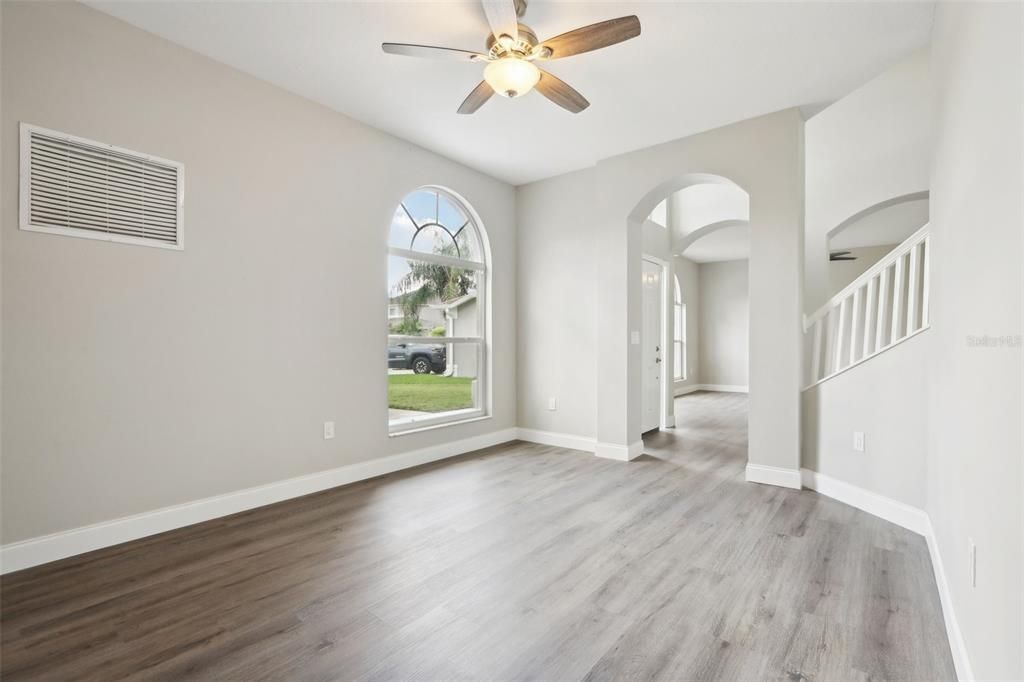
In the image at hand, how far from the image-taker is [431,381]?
4695 millimetres

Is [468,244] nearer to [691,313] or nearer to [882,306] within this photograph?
[882,306]

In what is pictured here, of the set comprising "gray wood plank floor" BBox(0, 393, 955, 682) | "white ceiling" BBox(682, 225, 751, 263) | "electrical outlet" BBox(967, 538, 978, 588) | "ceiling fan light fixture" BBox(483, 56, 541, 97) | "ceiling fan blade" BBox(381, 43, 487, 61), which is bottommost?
"gray wood plank floor" BBox(0, 393, 955, 682)

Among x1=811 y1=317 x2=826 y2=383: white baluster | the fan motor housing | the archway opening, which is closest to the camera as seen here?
the fan motor housing

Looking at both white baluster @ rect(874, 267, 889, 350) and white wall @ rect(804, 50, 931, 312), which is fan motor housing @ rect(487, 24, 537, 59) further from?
white wall @ rect(804, 50, 931, 312)

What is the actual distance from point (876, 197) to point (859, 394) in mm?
2724

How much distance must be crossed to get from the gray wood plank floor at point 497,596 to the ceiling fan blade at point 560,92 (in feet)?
8.60

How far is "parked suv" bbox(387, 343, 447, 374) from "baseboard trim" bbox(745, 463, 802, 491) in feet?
9.59

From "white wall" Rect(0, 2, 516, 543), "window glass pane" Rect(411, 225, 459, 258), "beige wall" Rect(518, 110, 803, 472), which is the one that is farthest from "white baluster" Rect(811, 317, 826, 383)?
"white wall" Rect(0, 2, 516, 543)

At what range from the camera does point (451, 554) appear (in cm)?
252

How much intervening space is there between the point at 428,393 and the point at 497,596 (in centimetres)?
276

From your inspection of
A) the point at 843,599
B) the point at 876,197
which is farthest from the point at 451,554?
the point at 876,197

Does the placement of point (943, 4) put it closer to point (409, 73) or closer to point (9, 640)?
point (409, 73)

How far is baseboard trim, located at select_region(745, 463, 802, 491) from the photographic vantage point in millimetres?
3617

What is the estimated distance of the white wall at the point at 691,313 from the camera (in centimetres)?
1050
